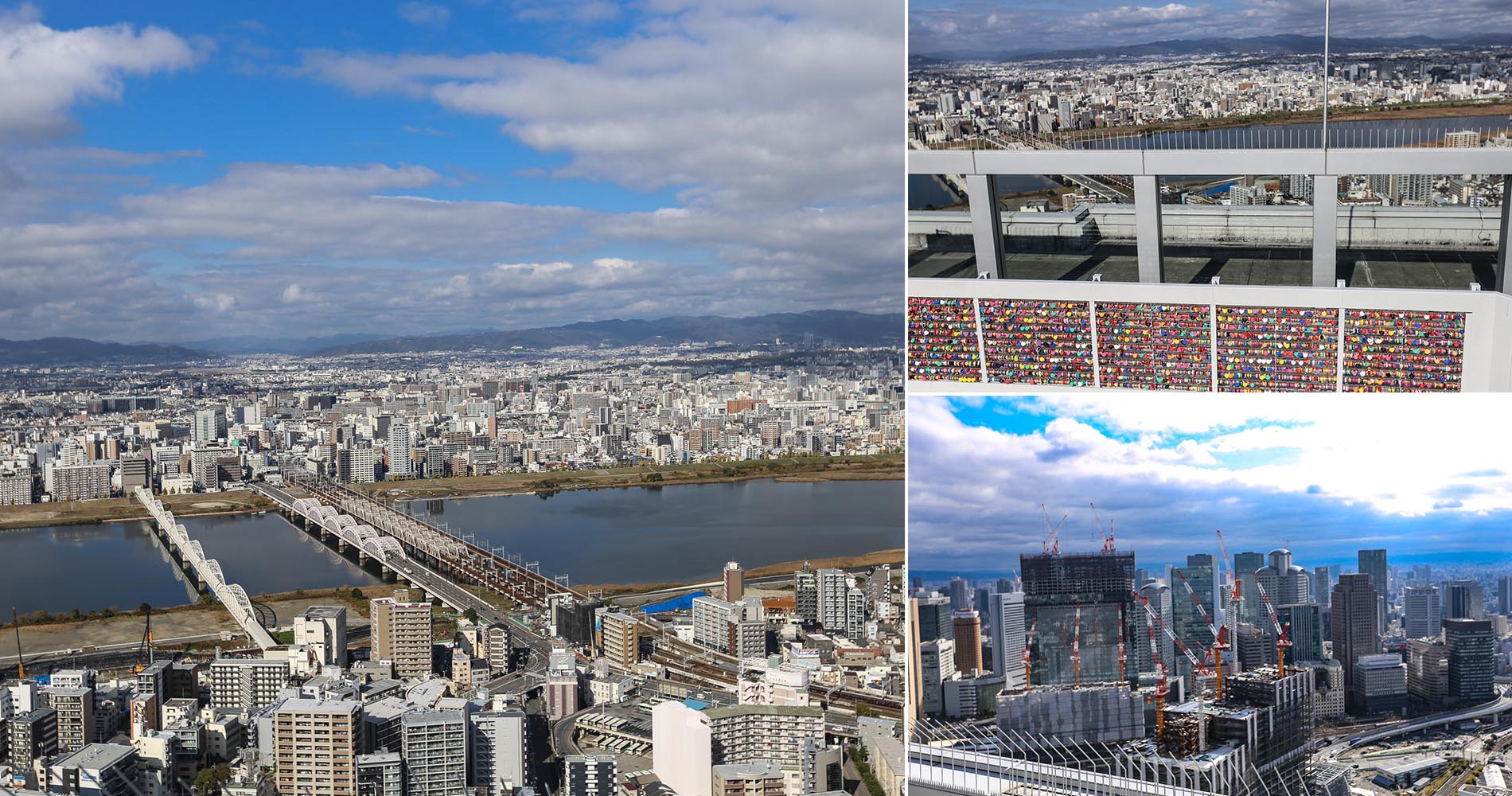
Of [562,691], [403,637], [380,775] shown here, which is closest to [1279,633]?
[380,775]

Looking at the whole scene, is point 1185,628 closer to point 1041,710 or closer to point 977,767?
point 1041,710

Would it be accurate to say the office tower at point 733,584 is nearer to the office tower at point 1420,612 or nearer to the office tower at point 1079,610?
the office tower at point 1079,610

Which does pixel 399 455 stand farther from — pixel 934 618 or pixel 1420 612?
pixel 1420 612

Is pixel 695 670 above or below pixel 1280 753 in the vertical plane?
below

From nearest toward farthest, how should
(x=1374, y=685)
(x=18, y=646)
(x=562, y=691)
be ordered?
(x=1374, y=685), (x=562, y=691), (x=18, y=646)

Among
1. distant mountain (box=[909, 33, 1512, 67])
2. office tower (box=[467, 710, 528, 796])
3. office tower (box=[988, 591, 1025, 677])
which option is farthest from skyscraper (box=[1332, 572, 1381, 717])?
office tower (box=[467, 710, 528, 796])

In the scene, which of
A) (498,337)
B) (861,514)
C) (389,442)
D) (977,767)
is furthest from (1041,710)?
(498,337)

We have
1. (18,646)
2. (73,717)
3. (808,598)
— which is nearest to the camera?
(73,717)
